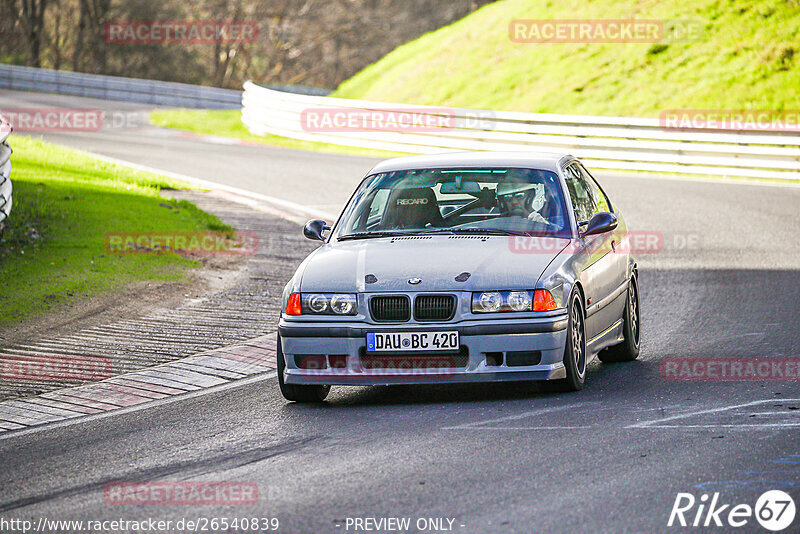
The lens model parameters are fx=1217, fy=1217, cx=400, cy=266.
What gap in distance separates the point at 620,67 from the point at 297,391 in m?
27.7

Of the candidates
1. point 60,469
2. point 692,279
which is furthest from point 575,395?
point 692,279

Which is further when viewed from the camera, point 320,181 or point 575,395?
point 320,181

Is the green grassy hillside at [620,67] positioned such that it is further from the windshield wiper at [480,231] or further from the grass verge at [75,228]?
the windshield wiper at [480,231]

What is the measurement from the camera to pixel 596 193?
1016 cm

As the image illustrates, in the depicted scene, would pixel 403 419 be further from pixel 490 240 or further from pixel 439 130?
pixel 439 130

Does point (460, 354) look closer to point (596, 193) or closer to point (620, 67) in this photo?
point (596, 193)

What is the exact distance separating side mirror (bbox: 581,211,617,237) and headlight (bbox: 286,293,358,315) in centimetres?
190

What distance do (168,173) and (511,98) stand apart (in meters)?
13.7

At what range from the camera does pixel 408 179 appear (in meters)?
9.26

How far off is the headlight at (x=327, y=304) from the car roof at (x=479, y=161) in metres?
1.61

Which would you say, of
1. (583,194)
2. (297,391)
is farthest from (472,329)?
(583,194)

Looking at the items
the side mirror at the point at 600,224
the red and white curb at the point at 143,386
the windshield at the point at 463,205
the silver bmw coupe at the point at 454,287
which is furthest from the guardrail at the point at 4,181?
the side mirror at the point at 600,224

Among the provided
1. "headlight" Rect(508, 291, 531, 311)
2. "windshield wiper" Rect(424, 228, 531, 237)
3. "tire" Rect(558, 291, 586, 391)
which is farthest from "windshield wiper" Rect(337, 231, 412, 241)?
"tire" Rect(558, 291, 586, 391)

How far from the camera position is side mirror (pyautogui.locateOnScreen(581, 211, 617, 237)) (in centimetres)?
869
